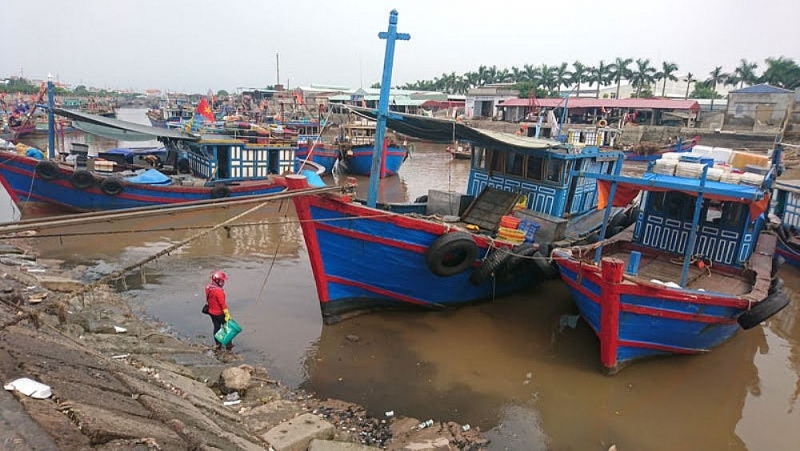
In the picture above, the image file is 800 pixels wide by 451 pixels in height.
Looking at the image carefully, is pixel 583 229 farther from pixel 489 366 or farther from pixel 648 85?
pixel 648 85

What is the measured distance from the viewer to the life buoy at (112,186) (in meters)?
15.3

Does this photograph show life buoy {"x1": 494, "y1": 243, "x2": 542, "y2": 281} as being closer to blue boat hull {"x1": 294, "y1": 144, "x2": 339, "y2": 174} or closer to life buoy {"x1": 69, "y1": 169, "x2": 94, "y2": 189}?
life buoy {"x1": 69, "y1": 169, "x2": 94, "y2": 189}

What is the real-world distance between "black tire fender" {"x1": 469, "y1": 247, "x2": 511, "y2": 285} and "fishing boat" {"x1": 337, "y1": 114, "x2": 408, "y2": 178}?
17688 millimetres

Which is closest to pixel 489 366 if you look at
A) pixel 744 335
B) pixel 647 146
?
pixel 744 335

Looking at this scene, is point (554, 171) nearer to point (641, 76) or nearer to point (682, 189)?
point (682, 189)

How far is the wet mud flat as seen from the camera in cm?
350

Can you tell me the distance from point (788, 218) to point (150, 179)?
1961cm

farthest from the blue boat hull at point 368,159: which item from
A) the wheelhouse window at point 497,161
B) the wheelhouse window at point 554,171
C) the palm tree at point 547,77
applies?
the palm tree at point 547,77

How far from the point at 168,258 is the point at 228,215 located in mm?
5106

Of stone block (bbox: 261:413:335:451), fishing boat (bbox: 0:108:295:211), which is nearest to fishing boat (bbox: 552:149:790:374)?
stone block (bbox: 261:413:335:451)

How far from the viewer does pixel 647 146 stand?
3197cm

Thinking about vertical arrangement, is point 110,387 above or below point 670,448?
above

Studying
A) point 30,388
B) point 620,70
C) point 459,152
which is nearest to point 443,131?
point 30,388

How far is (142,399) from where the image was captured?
441 centimetres
